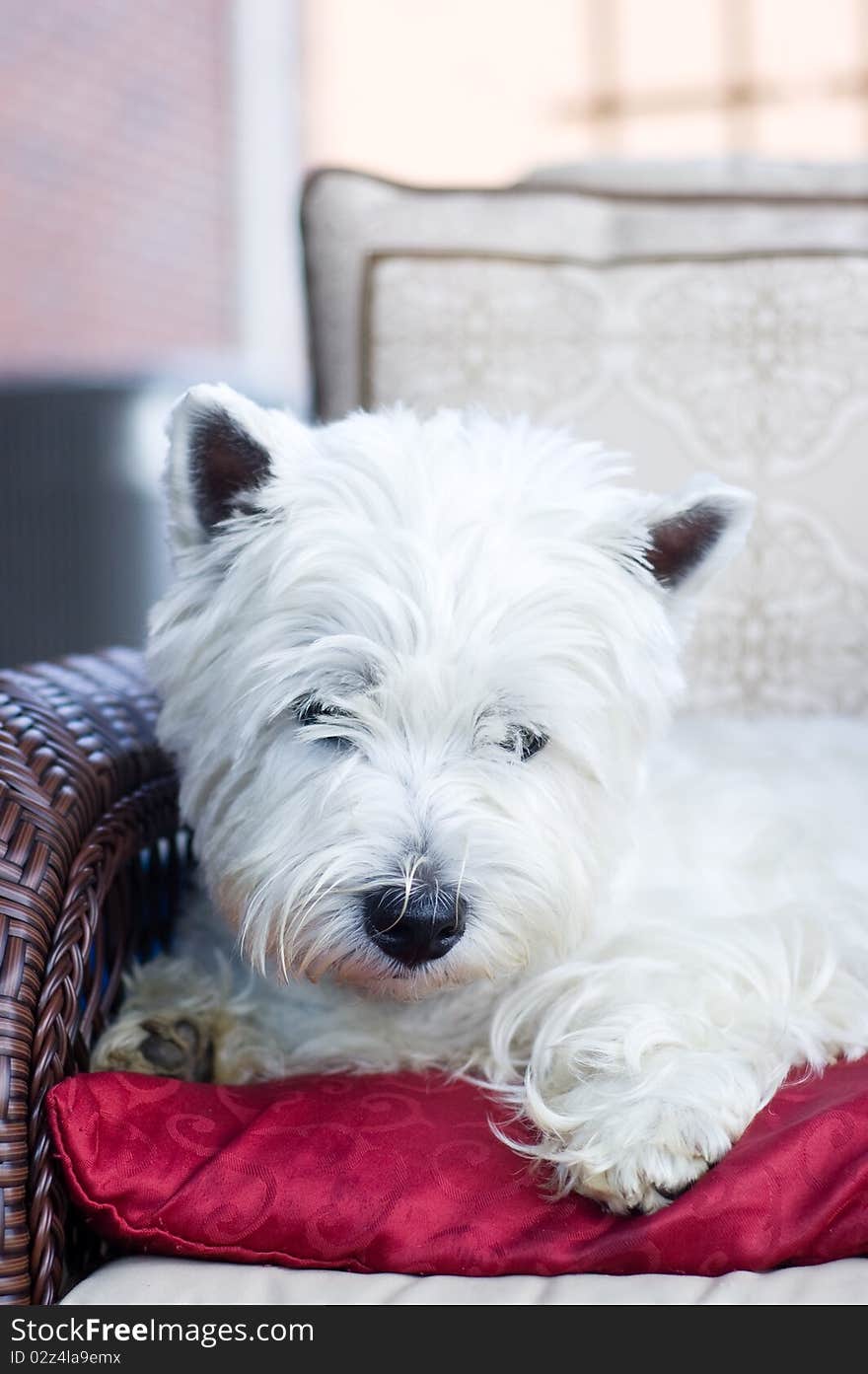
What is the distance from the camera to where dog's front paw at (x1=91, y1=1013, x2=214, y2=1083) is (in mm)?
1440

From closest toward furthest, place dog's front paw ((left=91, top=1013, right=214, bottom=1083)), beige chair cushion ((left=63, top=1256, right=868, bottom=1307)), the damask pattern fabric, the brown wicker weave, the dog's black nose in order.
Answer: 1. beige chair cushion ((left=63, top=1256, right=868, bottom=1307))
2. the brown wicker weave
3. the dog's black nose
4. dog's front paw ((left=91, top=1013, right=214, bottom=1083))
5. the damask pattern fabric

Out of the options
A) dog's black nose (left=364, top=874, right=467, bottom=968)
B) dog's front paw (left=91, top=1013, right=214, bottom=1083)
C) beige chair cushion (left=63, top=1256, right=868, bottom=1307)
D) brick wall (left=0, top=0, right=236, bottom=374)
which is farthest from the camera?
brick wall (left=0, top=0, right=236, bottom=374)

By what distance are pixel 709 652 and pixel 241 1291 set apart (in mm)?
1340

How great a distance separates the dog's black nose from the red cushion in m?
0.17

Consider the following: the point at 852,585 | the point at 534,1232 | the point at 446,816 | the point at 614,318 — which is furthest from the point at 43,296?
the point at 534,1232

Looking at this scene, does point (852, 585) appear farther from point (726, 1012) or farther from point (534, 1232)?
point (534, 1232)

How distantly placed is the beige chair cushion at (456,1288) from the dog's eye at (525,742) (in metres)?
0.57

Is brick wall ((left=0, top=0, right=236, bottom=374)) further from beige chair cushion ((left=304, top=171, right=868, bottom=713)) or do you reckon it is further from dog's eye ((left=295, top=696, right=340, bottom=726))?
dog's eye ((left=295, top=696, right=340, bottom=726))

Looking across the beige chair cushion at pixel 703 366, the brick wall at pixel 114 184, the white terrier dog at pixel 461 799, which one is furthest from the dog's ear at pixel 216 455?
the brick wall at pixel 114 184

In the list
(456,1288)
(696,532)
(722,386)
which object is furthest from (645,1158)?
(722,386)

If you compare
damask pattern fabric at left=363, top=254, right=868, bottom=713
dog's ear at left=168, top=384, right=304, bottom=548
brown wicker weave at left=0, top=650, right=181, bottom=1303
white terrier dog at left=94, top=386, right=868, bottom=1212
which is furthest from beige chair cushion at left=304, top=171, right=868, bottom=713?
brown wicker weave at left=0, top=650, right=181, bottom=1303

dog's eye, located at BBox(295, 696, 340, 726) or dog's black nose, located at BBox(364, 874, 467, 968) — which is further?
dog's eye, located at BBox(295, 696, 340, 726)
